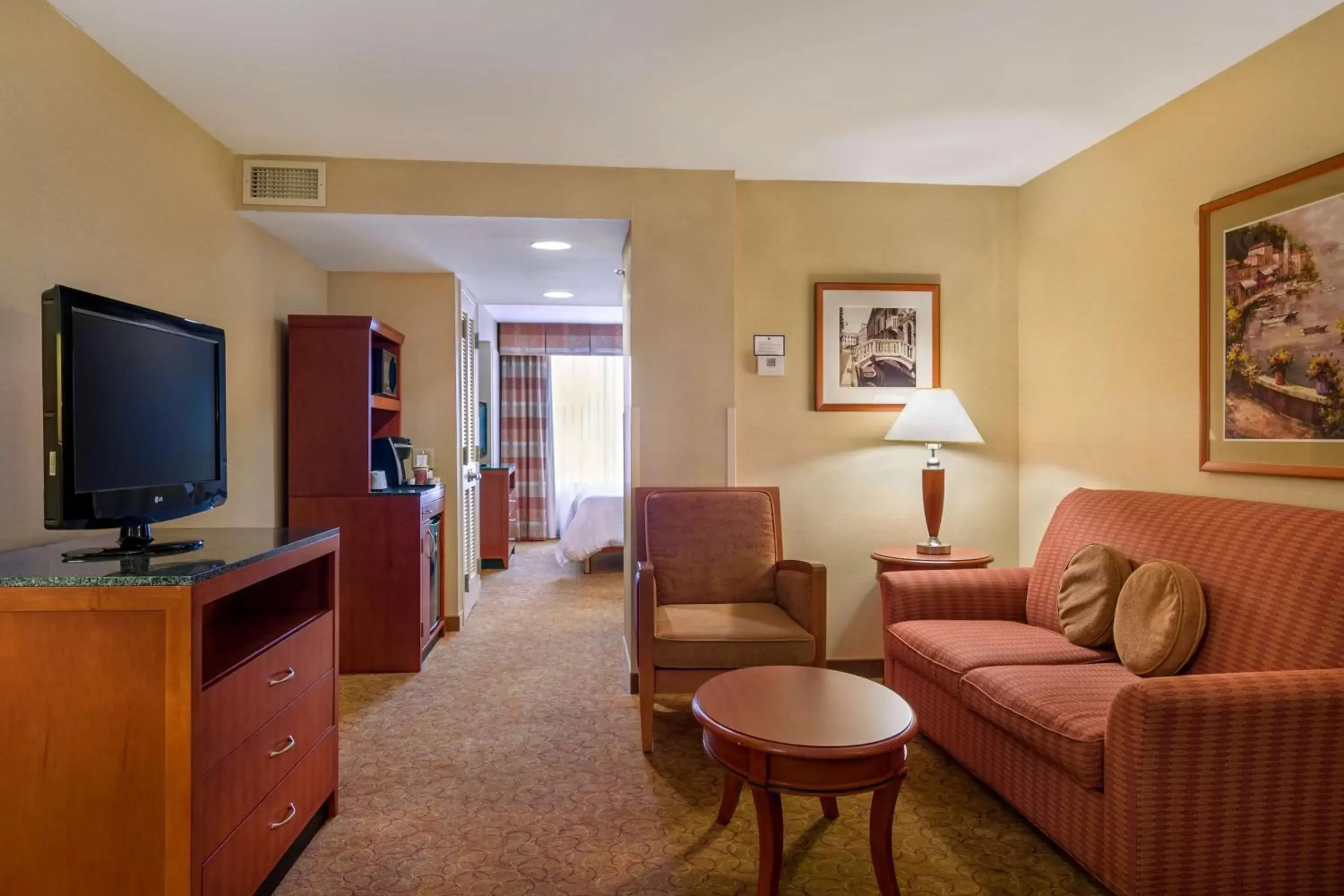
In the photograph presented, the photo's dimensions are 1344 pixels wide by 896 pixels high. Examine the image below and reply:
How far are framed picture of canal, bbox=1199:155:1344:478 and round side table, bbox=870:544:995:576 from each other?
96 cm

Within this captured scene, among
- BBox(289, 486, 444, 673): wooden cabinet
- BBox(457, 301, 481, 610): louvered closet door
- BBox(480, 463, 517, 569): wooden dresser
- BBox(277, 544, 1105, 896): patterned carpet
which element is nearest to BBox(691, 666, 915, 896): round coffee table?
BBox(277, 544, 1105, 896): patterned carpet

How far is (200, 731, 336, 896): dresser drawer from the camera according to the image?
169 centimetres

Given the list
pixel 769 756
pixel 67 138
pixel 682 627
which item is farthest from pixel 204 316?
pixel 769 756

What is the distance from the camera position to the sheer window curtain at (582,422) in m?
8.45

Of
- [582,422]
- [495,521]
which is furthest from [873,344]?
[582,422]

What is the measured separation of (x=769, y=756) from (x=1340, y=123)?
2.48 metres

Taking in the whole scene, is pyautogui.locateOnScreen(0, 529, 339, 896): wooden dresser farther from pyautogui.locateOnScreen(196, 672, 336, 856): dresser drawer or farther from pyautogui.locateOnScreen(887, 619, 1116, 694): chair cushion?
pyautogui.locateOnScreen(887, 619, 1116, 694): chair cushion

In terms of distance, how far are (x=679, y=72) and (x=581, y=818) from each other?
8.26 ft

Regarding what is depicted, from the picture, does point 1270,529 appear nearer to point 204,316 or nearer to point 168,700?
point 168,700

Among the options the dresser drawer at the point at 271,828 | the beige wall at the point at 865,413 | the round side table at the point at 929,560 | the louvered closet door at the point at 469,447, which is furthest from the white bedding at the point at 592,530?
the dresser drawer at the point at 271,828

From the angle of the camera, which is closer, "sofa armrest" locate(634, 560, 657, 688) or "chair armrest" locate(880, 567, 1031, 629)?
"sofa armrest" locate(634, 560, 657, 688)

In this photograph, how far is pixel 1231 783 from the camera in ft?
5.81

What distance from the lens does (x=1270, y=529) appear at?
226 centimetres

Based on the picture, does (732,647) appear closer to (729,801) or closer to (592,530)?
(729,801)
